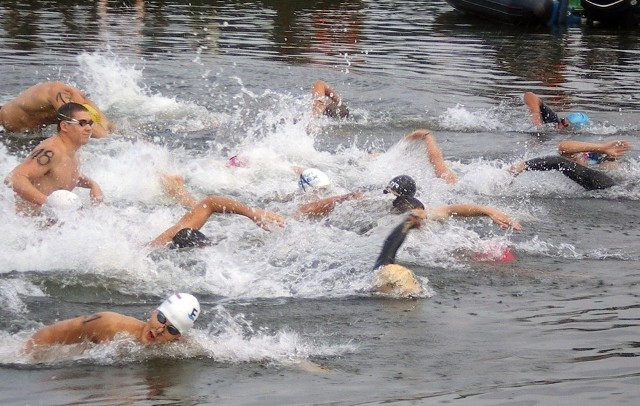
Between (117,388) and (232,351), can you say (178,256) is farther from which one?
(117,388)

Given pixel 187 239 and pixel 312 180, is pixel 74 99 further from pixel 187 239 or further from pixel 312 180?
pixel 187 239

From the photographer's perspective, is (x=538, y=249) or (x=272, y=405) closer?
(x=272, y=405)

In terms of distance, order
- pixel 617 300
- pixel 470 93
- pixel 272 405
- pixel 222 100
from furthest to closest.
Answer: pixel 470 93, pixel 222 100, pixel 617 300, pixel 272 405

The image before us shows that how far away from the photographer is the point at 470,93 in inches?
691

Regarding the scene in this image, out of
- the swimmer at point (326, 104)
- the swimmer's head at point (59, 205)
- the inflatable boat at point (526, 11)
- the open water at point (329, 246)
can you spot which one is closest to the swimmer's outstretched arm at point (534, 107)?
Result: the open water at point (329, 246)

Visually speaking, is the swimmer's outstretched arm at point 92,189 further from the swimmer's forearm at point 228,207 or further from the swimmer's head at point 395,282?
the swimmer's head at point 395,282

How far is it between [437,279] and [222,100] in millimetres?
7511

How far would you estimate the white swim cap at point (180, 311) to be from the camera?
7.24 meters

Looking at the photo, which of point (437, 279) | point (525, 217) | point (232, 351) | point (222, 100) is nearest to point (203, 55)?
point (222, 100)

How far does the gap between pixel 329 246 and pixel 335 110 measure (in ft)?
17.2

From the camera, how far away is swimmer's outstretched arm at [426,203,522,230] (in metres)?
9.84

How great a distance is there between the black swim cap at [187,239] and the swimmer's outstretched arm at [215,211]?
100 mm

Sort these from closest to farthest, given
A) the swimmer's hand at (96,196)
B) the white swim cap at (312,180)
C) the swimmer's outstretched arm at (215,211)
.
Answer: the swimmer's outstretched arm at (215,211) → the swimmer's hand at (96,196) → the white swim cap at (312,180)

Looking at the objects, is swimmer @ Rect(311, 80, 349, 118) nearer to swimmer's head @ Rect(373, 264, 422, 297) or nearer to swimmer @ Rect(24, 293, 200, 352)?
swimmer's head @ Rect(373, 264, 422, 297)
